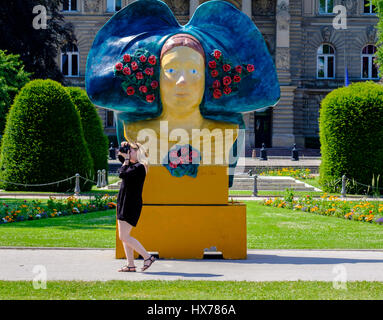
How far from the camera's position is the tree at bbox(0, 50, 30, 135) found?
25.5 metres

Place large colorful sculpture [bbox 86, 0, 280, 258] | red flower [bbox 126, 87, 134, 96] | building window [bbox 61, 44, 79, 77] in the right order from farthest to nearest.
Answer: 1. building window [bbox 61, 44, 79, 77]
2. red flower [bbox 126, 87, 134, 96]
3. large colorful sculpture [bbox 86, 0, 280, 258]

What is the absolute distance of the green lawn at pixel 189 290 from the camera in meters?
6.18

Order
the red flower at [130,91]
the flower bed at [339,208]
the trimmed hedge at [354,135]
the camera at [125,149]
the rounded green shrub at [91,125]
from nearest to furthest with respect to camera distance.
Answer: the camera at [125,149], the red flower at [130,91], the flower bed at [339,208], the trimmed hedge at [354,135], the rounded green shrub at [91,125]

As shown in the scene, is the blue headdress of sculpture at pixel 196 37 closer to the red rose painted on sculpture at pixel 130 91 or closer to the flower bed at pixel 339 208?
the red rose painted on sculpture at pixel 130 91

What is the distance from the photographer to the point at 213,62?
29.1 feet

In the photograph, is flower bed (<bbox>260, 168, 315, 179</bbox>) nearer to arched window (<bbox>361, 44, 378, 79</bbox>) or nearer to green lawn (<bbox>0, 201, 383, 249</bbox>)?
green lawn (<bbox>0, 201, 383, 249</bbox>)

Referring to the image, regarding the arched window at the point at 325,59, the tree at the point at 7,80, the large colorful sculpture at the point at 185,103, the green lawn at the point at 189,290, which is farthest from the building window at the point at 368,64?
the green lawn at the point at 189,290

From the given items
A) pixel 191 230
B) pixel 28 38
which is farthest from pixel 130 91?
pixel 28 38

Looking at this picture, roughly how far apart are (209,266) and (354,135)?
14147mm

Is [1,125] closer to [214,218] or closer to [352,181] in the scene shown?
[352,181]

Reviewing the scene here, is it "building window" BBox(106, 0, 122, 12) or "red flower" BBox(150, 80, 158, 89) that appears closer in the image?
"red flower" BBox(150, 80, 158, 89)

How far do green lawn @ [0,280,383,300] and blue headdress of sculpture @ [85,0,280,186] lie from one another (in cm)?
289

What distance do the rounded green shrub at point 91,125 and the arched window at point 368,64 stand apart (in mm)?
32147

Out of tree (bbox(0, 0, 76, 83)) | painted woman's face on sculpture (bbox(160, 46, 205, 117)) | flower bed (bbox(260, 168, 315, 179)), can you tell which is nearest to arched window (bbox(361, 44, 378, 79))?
flower bed (bbox(260, 168, 315, 179))
